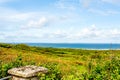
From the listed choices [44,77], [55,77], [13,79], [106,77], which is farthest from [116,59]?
[13,79]

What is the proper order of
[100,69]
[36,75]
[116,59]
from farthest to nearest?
[116,59] → [100,69] → [36,75]

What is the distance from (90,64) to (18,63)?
3.60m

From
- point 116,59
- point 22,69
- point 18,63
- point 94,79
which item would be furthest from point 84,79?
point 18,63

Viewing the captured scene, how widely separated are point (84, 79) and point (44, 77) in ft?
5.11

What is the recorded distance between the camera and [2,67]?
12.5 metres

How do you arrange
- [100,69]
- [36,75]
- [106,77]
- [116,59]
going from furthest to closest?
1. [116,59]
2. [100,69]
3. [106,77]
4. [36,75]

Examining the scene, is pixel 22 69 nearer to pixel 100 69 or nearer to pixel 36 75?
pixel 36 75

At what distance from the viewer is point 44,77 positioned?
10.3 m

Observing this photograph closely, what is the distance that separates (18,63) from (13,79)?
326 cm

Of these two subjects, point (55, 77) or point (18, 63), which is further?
point (18, 63)

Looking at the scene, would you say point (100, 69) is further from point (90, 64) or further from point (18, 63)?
point (18, 63)

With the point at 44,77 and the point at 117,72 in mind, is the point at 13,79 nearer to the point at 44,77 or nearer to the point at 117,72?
the point at 44,77

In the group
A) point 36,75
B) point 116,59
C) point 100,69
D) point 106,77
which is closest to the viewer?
point 36,75

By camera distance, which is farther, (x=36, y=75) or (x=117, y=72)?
(x=117, y=72)
